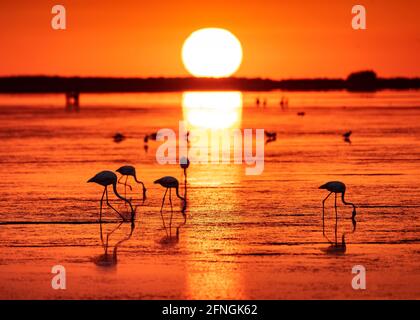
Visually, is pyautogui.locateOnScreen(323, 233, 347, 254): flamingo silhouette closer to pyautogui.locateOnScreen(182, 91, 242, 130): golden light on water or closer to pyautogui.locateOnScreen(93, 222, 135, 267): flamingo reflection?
pyautogui.locateOnScreen(93, 222, 135, 267): flamingo reflection

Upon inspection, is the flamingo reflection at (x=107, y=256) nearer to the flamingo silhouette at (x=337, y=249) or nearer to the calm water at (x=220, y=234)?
the calm water at (x=220, y=234)

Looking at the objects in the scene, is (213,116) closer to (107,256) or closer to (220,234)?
(220,234)

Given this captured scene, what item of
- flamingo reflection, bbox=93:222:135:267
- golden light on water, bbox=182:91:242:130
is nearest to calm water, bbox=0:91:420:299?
flamingo reflection, bbox=93:222:135:267

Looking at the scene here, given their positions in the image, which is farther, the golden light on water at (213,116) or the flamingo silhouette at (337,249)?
the golden light on water at (213,116)

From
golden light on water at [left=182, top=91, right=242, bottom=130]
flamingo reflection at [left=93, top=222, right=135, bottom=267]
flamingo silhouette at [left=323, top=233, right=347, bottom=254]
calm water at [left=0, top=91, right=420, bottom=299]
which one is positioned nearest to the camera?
calm water at [left=0, top=91, right=420, bottom=299]

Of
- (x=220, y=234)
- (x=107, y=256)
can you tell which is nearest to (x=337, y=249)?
(x=220, y=234)

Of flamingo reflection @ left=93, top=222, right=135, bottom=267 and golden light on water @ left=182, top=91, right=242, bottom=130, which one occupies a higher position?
golden light on water @ left=182, top=91, right=242, bottom=130

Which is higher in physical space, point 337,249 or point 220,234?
point 220,234

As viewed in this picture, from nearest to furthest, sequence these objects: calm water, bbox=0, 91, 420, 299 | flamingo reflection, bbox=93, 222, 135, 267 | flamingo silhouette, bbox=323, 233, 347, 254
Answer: calm water, bbox=0, 91, 420, 299 < flamingo reflection, bbox=93, 222, 135, 267 < flamingo silhouette, bbox=323, 233, 347, 254

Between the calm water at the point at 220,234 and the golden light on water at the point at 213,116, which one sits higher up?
the golden light on water at the point at 213,116

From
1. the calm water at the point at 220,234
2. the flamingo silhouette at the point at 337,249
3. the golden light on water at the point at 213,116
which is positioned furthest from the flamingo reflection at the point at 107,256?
the golden light on water at the point at 213,116

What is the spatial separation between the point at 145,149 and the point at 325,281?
66.2 ft
